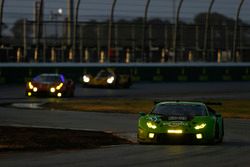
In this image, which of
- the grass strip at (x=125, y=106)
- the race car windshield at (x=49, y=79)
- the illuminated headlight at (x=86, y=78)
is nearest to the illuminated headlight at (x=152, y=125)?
the grass strip at (x=125, y=106)

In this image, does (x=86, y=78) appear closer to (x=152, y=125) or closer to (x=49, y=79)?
(x=49, y=79)

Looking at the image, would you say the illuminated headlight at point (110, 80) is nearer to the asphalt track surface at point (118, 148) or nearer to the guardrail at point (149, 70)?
the guardrail at point (149, 70)

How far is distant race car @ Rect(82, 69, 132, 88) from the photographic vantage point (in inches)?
1943

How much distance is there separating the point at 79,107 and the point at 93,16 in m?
17.4

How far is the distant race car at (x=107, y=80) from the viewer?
49344mm

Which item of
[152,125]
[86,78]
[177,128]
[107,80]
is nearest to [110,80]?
[107,80]

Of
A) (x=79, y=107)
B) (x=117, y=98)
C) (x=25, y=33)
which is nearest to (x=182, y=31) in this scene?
(x=25, y=33)

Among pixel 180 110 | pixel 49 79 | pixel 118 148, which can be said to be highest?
pixel 180 110

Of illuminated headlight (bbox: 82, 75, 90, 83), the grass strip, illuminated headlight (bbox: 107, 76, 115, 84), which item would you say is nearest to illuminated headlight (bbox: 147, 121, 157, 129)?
the grass strip

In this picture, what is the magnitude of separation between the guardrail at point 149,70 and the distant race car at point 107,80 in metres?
2.97

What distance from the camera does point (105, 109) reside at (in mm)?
31812

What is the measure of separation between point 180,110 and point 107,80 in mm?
30036

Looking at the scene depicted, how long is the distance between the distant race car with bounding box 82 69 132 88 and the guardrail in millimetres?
2975

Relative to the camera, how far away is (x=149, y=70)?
55406 millimetres
